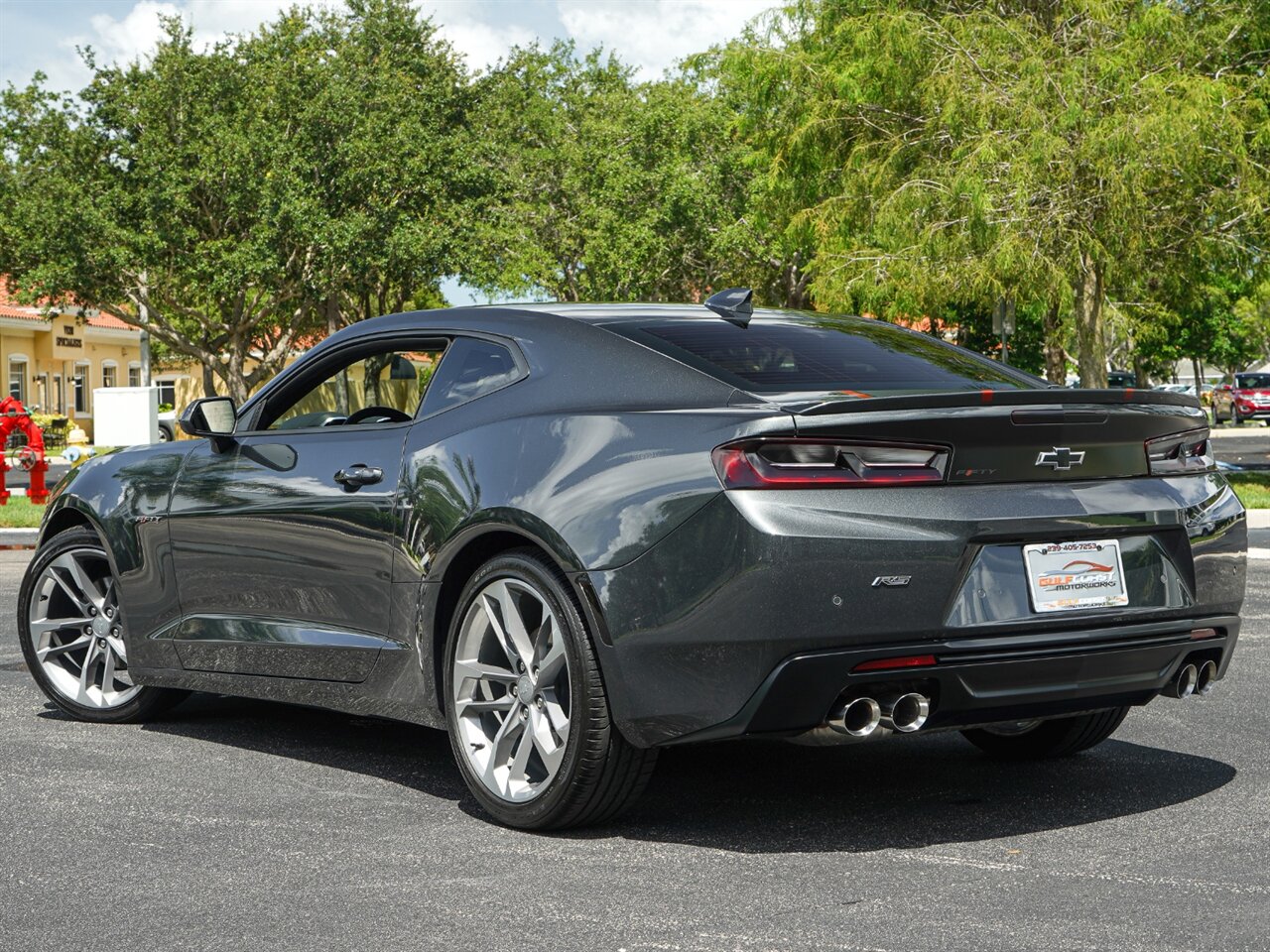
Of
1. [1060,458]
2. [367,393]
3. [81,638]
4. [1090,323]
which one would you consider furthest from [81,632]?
[1090,323]

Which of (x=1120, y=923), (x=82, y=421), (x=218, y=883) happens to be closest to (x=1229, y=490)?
(x=1120, y=923)

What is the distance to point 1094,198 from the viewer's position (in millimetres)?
22078

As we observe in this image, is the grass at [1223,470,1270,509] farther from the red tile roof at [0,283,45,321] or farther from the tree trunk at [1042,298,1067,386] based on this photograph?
the red tile roof at [0,283,45,321]

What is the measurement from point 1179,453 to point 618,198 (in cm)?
4285

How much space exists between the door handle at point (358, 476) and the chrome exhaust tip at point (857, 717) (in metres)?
1.75

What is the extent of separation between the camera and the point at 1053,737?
19.9 feet

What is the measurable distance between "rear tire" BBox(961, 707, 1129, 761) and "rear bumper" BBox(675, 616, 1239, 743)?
89cm

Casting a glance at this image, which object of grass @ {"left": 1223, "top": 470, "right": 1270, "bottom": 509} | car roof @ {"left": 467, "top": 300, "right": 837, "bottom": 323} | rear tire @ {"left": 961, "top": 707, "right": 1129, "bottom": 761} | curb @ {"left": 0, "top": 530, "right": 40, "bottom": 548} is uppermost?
car roof @ {"left": 467, "top": 300, "right": 837, "bottom": 323}

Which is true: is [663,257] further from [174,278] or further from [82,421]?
[82,421]

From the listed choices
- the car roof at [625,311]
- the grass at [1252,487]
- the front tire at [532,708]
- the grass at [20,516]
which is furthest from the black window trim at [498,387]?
the grass at [1252,487]

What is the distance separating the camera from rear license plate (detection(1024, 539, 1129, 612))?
4.75 metres

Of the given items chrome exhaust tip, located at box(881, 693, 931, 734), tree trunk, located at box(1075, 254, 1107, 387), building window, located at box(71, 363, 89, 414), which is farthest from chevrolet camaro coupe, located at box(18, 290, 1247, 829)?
building window, located at box(71, 363, 89, 414)

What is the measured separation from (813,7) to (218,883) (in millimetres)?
24197

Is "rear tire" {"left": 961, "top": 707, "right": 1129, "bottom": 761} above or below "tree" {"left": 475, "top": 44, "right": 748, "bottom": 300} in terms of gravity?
below
